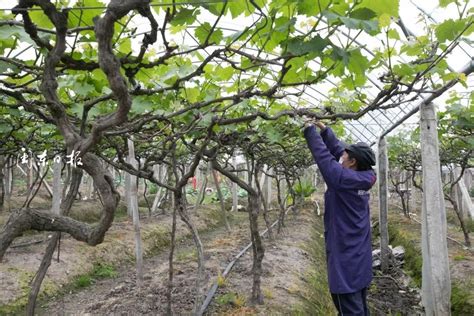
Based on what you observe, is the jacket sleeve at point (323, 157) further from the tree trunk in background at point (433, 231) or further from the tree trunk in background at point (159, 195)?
the tree trunk in background at point (159, 195)

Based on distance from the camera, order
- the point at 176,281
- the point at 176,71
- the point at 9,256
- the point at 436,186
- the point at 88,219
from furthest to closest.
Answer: the point at 88,219, the point at 9,256, the point at 176,281, the point at 436,186, the point at 176,71

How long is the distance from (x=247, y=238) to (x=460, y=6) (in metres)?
8.68

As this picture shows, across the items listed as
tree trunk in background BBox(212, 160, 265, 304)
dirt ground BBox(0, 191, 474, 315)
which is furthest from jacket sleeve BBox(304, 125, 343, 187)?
dirt ground BBox(0, 191, 474, 315)

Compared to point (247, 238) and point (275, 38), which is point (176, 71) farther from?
point (247, 238)

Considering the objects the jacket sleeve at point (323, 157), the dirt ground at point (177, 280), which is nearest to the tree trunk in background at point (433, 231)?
the dirt ground at point (177, 280)

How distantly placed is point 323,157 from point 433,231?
257 centimetres

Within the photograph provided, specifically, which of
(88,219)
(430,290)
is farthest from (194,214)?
(430,290)

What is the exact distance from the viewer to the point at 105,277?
764 cm

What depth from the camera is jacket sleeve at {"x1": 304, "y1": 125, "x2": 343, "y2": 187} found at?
3.23 m

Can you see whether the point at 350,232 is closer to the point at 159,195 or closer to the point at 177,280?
the point at 177,280

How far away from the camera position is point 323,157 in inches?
129

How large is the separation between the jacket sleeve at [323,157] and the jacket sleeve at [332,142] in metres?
0.46

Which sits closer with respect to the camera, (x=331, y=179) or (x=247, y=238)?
(x=331, y=179)

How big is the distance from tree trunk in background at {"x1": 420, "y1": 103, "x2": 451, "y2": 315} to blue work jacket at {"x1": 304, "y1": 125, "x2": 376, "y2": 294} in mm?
1782
